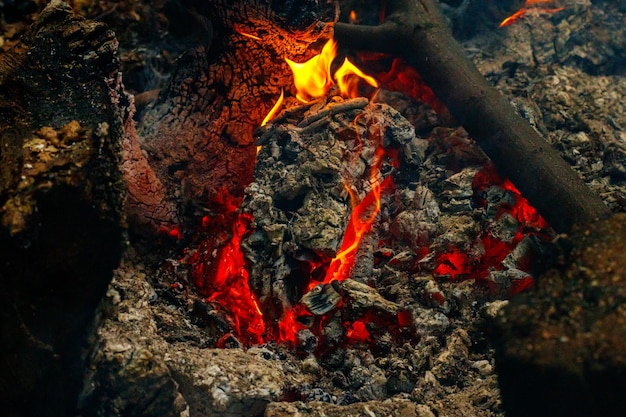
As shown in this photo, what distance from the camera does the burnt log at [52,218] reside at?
2.48 meters

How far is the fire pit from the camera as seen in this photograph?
3.18 meters

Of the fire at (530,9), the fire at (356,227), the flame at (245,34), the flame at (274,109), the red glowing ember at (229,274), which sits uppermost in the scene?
the fire at (530,9)

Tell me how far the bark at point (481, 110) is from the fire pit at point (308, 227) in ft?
0.65

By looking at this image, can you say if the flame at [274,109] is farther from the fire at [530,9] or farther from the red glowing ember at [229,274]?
the fire at [530,9]

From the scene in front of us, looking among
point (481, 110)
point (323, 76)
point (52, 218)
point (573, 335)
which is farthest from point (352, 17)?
point (573, 335)

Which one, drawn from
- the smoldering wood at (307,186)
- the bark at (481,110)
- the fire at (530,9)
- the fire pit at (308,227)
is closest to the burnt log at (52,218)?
the fire pit at (308,227)

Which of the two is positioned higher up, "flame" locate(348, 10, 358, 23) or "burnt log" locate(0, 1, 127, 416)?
"flame" locate(348, 10, 358, 23)

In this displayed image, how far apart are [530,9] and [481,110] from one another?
2.78 m

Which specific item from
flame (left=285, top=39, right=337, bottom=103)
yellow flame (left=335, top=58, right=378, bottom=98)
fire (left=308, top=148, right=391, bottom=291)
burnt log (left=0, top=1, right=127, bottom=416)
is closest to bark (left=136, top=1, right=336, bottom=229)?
flame (left=285, top=39, right=337, bottom=103)

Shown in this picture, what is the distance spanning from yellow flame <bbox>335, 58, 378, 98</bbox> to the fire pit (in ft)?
0.11

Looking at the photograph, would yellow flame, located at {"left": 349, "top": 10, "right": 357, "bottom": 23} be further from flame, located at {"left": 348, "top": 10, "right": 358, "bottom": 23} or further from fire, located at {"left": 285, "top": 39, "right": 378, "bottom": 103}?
fire, located at {"left": 285, "top": 39, "right": 378, "bottom": 103}

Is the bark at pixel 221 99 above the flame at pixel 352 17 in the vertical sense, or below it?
below

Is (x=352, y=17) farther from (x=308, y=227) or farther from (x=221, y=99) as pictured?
(x=308, y=227)

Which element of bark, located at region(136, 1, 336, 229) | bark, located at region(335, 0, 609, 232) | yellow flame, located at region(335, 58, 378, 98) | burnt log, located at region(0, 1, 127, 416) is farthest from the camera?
yellow flame, located at region(335, 58, 378, 98)
